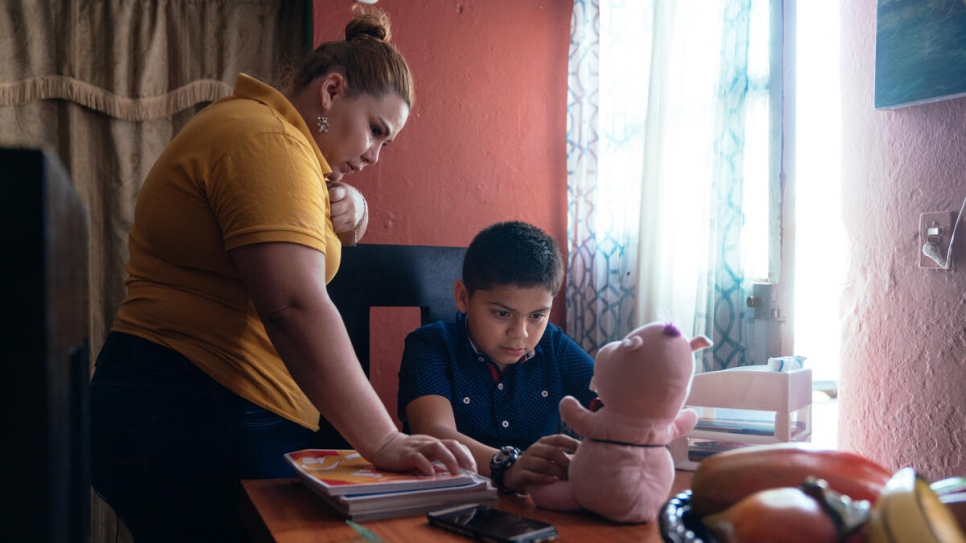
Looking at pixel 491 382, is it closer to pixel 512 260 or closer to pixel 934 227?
pixel 512 260

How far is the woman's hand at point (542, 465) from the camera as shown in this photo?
2.97 ft

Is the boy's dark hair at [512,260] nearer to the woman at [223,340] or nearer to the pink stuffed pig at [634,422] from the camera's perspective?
the woman at [223,340]

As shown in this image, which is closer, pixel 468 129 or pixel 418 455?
pixel 418 455

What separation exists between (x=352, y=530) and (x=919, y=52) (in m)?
1.52

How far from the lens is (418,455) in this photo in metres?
0.92

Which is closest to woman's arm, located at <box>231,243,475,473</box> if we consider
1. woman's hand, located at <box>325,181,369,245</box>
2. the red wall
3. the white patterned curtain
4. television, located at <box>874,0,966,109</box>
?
woman's hand, located at <box>325,181,369,245</box>

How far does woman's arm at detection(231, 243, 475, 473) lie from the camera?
3.14ft

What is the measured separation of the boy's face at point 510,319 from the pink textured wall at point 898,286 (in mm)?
807

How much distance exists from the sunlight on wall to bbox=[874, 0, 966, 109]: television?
0.88 ft

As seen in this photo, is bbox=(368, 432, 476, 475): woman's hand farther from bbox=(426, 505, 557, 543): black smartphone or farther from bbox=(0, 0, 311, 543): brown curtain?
bbox=(0, 0, 311, 543): brown curtain

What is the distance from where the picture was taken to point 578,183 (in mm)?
2930

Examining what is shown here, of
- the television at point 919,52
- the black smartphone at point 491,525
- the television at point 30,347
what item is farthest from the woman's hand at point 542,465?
the television at point 919,52

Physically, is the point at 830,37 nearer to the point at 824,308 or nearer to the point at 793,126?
the point at 793,126

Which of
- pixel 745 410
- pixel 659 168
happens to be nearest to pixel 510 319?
pixel 745 410
